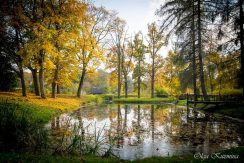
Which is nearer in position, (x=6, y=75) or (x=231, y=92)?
(x=231, y=92)

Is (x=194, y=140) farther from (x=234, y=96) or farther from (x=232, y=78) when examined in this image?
(x=234, y=96)

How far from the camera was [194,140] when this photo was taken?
8828 mm

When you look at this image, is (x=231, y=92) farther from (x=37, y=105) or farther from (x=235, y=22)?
(x=37, y=105)

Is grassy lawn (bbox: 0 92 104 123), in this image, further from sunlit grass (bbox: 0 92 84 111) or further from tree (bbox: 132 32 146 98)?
tree (bbox: 132 32 146 98)

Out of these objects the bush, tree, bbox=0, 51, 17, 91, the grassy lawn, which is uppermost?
tree, bbox=0, 51, 17, 91

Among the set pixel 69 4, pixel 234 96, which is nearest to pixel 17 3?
pixel 69 4

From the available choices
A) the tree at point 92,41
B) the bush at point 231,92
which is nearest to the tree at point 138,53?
the tree at point 92,41

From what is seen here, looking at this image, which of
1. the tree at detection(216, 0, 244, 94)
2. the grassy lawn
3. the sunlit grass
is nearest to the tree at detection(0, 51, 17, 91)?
the sunlit grass

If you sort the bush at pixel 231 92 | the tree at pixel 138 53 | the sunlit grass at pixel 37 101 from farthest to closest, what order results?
the tree at pixel 138 53 → the bush at pixel 231 92 → the sunlit grass at pixel 37 101

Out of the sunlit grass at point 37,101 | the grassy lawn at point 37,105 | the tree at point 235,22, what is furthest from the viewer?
the sunlit grass at point 37,101

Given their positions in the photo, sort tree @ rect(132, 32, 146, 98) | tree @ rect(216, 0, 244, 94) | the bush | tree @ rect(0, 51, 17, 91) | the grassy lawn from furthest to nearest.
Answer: tree @ rect(132, 32, 146, 98) → tree @ rect(0, 51, 17, 91) → the bush → tree @ rect(216, 0, 244, 94) → the grassy lawn

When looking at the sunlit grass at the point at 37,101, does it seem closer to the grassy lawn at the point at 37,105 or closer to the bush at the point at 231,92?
the grassy lawn at the point at 37,105

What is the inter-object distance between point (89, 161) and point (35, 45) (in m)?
16.1

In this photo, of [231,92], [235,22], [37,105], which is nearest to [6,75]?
[37,105]
